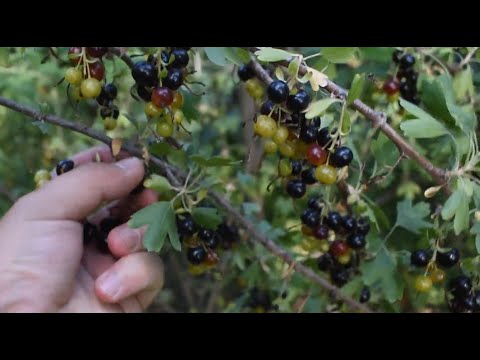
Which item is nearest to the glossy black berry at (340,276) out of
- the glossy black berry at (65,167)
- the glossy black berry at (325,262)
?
the glossy black berry at (325,262)

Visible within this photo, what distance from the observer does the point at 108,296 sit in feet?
4.82

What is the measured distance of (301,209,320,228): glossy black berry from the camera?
170 cm

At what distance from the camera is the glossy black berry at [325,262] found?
1868mm

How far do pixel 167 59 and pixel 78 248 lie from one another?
520 mm

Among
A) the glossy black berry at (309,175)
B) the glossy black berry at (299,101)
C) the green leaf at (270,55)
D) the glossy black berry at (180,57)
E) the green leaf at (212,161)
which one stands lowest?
the glossy black berry at (309,175)

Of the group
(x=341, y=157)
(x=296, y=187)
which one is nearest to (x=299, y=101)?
(x=341, y=157)

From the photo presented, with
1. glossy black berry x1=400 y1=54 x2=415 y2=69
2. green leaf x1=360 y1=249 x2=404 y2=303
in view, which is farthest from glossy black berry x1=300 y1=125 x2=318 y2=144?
glossy black berry x1=400 y1=54 x2=415 y2=69

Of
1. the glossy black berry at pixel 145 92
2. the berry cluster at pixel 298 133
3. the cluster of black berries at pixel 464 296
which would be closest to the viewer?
the berry cluster at pixel 298 133

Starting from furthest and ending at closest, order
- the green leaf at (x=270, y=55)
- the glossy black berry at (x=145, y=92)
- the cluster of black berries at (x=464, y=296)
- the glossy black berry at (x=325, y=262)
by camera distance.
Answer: the glossy black berry at (x=325, y=262)
the cluster of black berries at (x=464, y=296)
the glossy black berry at (x=145, y=92)
the green leaf at (x=270, y=55)

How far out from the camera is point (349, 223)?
169 cm

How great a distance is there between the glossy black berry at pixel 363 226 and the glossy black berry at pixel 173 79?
0.67 meters

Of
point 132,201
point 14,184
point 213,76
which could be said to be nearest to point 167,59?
point 132,201

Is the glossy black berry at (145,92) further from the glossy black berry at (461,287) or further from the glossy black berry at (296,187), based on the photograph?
the glossy black berry at (461,287)
